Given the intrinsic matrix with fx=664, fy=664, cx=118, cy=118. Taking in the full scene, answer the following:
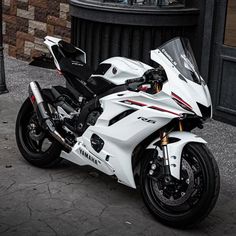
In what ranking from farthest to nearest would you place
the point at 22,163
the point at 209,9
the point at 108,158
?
1. the point at 209,9
2. the point at 22,163
3. the point at 108,158

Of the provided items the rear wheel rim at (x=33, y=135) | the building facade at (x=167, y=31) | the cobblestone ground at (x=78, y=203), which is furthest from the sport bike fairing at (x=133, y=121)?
the building facade at (x=167, y=31)

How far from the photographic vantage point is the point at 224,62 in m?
7.38

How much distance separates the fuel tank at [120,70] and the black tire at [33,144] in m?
0.78

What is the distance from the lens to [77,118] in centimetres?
556

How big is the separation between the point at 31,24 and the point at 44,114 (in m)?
4.60

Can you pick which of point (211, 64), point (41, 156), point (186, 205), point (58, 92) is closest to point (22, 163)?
point (41, 156)

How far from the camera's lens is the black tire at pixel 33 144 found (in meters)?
5.77

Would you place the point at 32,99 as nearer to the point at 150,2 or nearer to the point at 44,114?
the point at 44,114

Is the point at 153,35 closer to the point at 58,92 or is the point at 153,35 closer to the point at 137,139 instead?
the point at 58,92

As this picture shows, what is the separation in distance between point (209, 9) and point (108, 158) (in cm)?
293

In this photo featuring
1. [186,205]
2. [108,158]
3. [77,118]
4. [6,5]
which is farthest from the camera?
[6,5]

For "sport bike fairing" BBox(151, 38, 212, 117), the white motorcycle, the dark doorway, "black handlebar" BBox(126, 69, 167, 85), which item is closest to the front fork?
the white motorcycle

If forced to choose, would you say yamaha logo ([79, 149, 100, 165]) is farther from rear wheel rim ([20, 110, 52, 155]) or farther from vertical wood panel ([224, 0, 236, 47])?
vertical wood panel ([224, 0, 236, 47])

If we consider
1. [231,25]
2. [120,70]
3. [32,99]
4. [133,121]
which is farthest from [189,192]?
[231,25]
